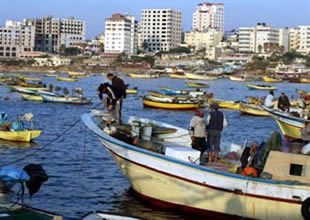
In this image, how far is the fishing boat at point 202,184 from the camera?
501 inches

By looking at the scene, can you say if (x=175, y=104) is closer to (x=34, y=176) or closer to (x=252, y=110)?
(x=252, y=110)

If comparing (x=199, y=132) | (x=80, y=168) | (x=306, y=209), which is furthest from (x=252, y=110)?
(x=306, y=209)

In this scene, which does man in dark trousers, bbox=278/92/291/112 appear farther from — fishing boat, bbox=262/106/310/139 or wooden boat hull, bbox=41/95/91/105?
wooden boat hull, bbox=41/95/91/105

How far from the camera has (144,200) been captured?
15305mm

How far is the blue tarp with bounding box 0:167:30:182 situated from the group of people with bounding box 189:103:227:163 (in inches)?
182

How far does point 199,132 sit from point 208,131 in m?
0.39

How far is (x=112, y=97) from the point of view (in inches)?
634

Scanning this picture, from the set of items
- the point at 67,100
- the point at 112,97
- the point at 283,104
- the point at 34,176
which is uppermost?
the point at 112,97

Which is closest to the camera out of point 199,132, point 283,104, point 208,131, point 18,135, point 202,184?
point 202,184

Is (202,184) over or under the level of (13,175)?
under

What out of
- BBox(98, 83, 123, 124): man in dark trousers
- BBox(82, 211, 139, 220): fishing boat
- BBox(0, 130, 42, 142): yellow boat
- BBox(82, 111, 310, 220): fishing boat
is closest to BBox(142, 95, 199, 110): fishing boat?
BBox(0, 130, 42, 142): yellow boat

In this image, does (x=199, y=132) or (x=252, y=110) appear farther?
(x=252, y=110)

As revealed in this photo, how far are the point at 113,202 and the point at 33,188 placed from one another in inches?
146

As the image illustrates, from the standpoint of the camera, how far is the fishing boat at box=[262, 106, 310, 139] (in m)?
24.9
